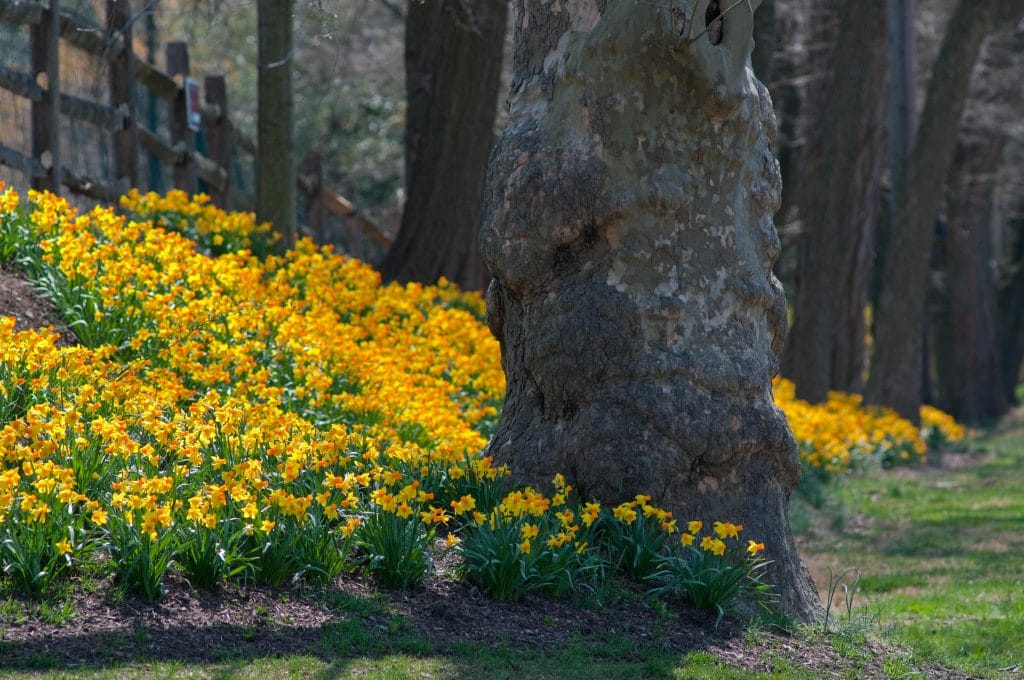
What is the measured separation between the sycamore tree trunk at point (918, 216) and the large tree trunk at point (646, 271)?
9.73 meters

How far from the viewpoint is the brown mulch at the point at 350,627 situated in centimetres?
405

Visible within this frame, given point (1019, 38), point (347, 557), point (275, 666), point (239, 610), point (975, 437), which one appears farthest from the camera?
point (1019, 38)

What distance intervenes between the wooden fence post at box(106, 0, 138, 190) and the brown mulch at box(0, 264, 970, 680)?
6.46 m

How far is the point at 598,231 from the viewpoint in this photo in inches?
220

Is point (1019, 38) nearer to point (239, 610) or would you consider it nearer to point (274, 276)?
point (274, 276)

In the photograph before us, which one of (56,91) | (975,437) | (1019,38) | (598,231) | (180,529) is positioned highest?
(1019,38)

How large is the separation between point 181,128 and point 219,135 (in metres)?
1.24

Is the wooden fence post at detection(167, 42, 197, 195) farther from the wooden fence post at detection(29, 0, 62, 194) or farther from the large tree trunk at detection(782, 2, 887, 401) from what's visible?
the large tree trunk at detection(782, 2, 887, 401)

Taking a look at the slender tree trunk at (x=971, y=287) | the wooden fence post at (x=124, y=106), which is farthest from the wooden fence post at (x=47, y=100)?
the slender tree trunk at (x=971, y=287)

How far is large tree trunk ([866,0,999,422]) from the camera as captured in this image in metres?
14.4

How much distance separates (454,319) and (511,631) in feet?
17.9

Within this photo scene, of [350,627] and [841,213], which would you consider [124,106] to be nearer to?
[350,627]

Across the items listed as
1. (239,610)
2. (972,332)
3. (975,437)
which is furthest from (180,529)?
(972,332)

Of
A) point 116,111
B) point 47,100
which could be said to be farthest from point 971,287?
point 47,100
